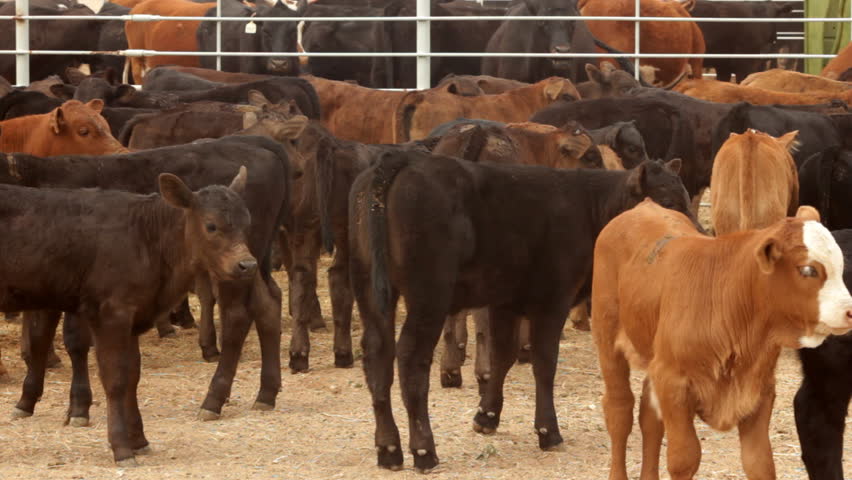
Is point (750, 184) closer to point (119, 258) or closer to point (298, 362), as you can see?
point (298, 362)

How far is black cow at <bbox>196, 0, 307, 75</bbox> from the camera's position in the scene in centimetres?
1569

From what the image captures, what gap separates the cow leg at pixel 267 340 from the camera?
746 cm

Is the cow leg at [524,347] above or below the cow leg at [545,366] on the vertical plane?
below

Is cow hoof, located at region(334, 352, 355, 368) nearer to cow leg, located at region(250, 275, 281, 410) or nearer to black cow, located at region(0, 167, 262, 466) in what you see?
cow leg, located at region(250, 275, 281, 410)

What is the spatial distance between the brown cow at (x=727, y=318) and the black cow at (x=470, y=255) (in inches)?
45.6

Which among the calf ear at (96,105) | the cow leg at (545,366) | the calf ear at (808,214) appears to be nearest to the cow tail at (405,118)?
the calf ear at (96,105)

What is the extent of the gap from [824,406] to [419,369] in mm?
1738

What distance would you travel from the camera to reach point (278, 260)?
38.9ft

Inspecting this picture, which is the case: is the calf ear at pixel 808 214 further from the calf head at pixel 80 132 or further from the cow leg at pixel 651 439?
the calf head at pixel 80 132

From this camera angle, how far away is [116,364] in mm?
6336

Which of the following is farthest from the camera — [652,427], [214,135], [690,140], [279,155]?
[690,140]

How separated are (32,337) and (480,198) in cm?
241

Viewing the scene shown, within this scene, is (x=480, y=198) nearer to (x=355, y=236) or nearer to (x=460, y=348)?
(x=355, y=236)

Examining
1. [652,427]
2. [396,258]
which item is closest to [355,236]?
[396,258]
